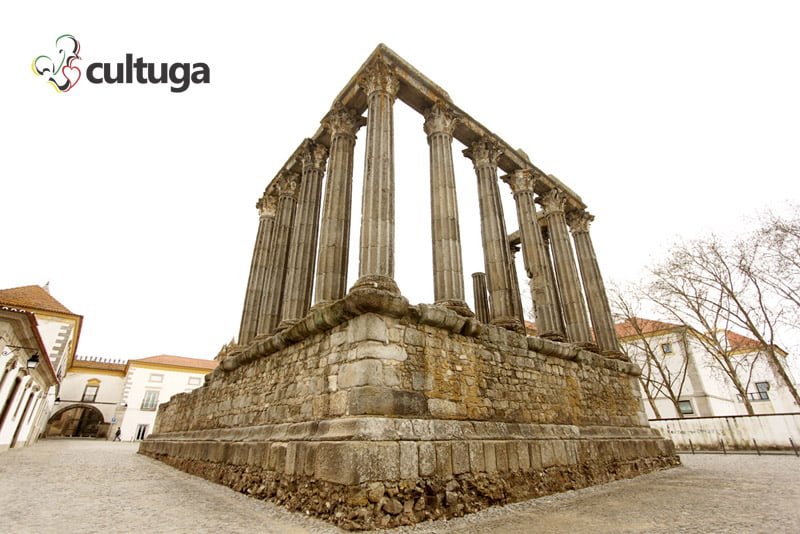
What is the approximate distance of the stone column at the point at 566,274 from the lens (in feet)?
34.8

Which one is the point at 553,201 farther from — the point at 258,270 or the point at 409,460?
the point at 409,460

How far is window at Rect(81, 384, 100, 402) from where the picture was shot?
1455 inches

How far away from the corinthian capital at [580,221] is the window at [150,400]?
131 feet

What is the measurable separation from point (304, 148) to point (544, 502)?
10747mm

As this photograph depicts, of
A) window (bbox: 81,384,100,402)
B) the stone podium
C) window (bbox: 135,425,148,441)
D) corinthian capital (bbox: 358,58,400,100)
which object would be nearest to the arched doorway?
window (bbox: 81,384,100,402)

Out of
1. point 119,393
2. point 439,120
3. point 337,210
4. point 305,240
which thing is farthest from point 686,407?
point 119,393

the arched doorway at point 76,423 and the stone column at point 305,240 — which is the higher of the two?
the stone column at point 305,240

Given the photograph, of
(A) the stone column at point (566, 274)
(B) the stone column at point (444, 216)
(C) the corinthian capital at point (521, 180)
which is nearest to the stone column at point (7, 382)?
(B) the stone column at point (444, 216)

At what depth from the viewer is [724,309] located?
59.5ft

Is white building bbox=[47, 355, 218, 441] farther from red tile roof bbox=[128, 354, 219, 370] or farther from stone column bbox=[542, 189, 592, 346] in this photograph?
stone column bbox=[542, 189, 592, 346]

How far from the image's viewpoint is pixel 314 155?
11141 millimetres

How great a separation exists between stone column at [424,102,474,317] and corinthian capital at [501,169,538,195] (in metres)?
3.38

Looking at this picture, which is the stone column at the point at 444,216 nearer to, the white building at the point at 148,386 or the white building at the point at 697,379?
the white building at the point at 697,379

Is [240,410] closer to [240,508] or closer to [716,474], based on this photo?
[240,508]
